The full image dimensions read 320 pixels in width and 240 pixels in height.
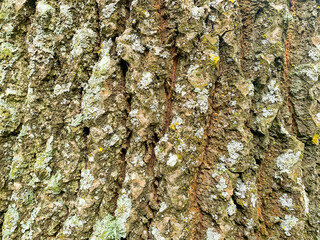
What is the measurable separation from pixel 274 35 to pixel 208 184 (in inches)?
56.2

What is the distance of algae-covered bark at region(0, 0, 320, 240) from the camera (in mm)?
1478

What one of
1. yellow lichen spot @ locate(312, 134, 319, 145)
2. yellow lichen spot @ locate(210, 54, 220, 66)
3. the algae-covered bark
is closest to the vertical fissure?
the algae-covered bark

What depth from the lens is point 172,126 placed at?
1505mm

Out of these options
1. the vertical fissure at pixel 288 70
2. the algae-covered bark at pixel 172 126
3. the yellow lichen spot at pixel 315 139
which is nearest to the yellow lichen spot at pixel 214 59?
the algae-covered bark at pixel 172 126

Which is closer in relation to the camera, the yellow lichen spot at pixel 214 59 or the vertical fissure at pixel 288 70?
the yellow lichen spot at pixel 214 59

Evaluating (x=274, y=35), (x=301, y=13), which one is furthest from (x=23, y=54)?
(x=301, y=13)

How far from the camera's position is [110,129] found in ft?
5.17

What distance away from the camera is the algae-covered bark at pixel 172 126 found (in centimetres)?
148

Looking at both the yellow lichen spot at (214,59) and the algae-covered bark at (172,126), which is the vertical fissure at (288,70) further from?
the yellow lichen spot at (214,59)

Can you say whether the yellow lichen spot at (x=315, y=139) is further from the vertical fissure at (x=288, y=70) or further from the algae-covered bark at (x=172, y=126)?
the vertical fissure at (x=288, y=70)

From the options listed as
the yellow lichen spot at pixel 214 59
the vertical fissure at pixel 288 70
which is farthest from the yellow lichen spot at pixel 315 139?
the yellow lichen spot at pixel 214 59

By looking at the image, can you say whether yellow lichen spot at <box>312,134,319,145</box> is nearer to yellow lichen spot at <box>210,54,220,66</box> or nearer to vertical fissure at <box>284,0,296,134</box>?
vertical fissure at <box>284,0,296,134</box>

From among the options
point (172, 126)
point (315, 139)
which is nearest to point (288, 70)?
point (315, 139)

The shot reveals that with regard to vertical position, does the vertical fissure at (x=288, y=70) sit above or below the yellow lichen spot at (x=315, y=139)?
above
